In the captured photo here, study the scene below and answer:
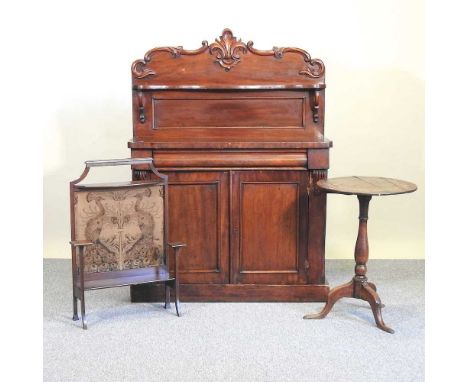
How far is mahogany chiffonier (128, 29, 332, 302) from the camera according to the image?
4641mm

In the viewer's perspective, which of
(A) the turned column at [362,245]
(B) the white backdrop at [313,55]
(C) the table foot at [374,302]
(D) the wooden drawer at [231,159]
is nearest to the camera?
(C) the table foot at [374,302]

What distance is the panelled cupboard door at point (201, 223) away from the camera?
15.3 feet

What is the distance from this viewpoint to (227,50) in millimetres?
4664

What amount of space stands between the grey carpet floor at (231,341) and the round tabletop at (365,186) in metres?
0.85

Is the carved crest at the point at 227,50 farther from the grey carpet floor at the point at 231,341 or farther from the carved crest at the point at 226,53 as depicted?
the grey carpet floor at the point at 231,341

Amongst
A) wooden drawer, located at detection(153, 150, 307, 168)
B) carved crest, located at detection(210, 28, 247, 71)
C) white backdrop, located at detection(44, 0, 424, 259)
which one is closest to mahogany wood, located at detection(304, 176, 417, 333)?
wooden drawer, located at detection(153, 150, 307, 168)

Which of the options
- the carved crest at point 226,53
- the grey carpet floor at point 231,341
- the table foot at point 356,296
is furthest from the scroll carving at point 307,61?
the grey carpet floor at point 231,341

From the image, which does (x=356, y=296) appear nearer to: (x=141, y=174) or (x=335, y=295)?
(x=335, y=295)

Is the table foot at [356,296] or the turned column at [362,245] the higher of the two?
the turned column at [362,245]

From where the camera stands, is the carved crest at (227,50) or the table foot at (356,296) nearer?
the table foot at (356,296)

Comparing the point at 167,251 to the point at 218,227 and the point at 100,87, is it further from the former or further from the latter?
the point at 100,87

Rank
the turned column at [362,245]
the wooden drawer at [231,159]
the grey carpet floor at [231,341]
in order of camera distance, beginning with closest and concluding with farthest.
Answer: the grey carpet floor at [231,341] → the turned column at [362,245] → the wooden drawer at [231,159]

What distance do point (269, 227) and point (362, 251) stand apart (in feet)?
2.18

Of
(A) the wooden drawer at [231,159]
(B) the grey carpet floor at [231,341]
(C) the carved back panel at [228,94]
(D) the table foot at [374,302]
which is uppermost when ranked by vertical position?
(C) the carved back panel at [228,94]
